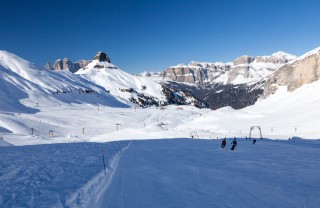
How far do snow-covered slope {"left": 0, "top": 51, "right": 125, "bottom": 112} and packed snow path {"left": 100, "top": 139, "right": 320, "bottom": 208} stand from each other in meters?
84.6

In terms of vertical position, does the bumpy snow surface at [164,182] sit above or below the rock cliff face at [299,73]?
below

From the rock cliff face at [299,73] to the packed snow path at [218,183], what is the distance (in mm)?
121896

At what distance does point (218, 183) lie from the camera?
55.1ft

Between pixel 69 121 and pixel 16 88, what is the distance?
6562 cm

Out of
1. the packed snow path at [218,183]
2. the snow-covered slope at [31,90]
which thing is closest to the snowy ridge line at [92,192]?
the packed snow path at [218,183]

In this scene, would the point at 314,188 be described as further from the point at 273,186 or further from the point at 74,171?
the point at 74,171

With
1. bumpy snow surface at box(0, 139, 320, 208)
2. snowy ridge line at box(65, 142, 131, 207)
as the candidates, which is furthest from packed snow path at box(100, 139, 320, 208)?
snowy ridge line at box(65, 142, 131, 207)

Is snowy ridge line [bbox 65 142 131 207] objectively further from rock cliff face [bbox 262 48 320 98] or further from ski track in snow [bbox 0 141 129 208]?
rock cliff face [bbox 262 48 320 98]

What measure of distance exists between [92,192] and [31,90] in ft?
425

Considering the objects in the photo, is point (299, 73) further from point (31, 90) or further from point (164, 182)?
point (164, 182)

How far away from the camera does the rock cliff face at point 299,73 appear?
434ft

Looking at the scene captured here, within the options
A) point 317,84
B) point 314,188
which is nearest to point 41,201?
point 314,188

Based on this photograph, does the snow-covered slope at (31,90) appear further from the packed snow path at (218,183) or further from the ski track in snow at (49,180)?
the packed snow path at (218,183)

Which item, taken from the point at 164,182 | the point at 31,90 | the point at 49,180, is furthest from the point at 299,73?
the point at 49,180
